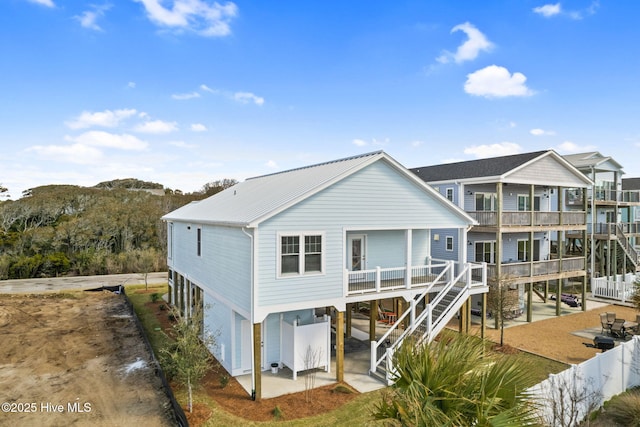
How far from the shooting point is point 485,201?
2342cm

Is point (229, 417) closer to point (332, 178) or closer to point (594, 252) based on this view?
point (332, 178)

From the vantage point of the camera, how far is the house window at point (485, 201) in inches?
910

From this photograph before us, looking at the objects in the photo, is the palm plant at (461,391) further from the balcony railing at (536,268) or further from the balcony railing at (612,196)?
the balcony railing at (612,196)

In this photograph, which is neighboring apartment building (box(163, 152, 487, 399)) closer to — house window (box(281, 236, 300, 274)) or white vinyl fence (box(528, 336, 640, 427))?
house window (box(281, 236, 300, 274))

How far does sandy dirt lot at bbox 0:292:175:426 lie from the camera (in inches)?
429

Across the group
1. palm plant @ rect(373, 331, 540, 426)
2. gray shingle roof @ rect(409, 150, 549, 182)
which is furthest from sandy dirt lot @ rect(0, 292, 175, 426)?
gray shingle roof @ rect(409, 150, 549, 182)

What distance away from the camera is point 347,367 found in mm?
14727

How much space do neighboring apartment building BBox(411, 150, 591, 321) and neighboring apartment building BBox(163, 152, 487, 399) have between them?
15.4ft

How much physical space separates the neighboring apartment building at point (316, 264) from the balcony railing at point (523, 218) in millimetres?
4383

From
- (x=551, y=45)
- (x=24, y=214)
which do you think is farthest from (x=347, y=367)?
(x=24, y=214)

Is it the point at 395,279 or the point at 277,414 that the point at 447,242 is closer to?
the point at 395,279

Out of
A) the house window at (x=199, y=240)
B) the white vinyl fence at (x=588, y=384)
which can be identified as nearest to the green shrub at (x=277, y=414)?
the white vinyl fence at (x=588, y=384)

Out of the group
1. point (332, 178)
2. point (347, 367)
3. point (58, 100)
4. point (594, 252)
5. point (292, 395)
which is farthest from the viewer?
point (594, 252)

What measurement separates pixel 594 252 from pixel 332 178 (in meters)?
26.7
